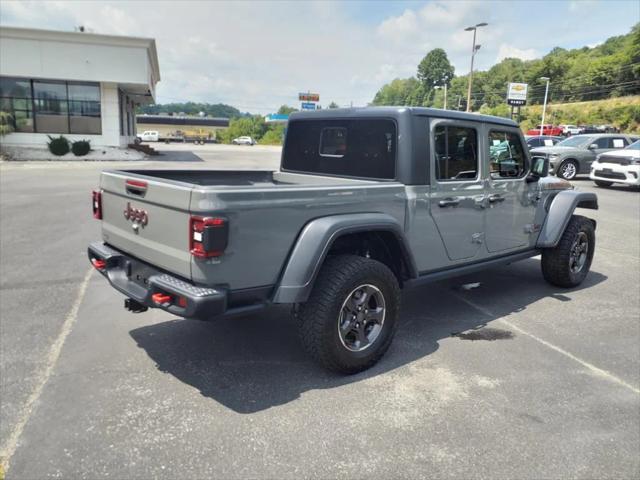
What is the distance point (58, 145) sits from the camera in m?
26.9

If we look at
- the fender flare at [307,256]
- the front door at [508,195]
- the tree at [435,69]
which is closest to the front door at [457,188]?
the front door at [508,195]

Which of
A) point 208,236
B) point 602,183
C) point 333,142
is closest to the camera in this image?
point 208,236

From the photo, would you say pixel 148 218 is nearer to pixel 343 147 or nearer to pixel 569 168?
pixel 343 147

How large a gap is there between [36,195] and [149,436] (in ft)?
37.4

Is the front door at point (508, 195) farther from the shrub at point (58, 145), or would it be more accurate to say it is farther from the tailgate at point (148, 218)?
the shrub at point (58, 145)

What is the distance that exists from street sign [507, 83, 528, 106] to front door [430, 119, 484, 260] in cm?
4376

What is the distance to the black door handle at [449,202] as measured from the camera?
4.10 metres

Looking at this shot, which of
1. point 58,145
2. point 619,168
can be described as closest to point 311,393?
point 619,168

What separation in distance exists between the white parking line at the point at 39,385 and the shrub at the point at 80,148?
25.3 meters

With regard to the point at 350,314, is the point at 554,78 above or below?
above

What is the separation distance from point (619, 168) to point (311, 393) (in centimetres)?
1552

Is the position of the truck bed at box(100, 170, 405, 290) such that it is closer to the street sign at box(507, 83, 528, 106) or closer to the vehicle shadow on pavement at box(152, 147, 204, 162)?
the vehicle shadow on pavement at box(152, 147, 204, 162)

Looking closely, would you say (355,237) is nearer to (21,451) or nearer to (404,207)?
(404,207)

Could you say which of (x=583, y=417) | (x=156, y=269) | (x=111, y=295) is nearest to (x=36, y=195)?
(x=111, y=295)
